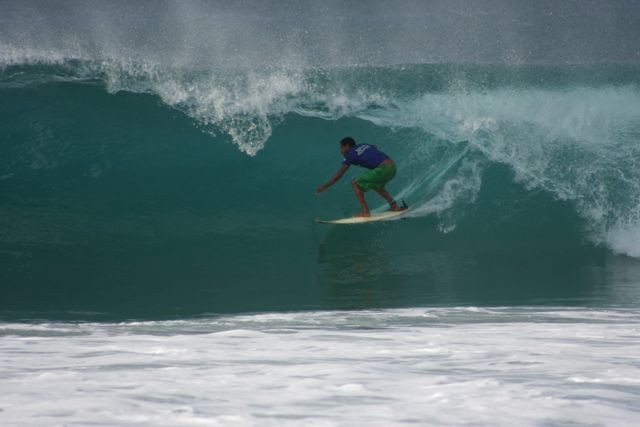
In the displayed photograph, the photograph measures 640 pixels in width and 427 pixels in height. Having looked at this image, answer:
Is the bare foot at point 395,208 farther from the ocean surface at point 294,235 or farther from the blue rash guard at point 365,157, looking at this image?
the blue rash guard at point 365,157

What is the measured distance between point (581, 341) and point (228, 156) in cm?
793

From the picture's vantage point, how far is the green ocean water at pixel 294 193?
7391 mm

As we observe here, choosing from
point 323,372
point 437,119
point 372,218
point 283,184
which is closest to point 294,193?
point 283,184

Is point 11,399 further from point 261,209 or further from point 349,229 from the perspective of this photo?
point 261,209

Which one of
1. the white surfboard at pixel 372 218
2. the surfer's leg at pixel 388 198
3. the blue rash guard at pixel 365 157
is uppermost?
the blue rash guard at pixel 365 157

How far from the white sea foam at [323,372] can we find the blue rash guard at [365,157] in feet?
14.1

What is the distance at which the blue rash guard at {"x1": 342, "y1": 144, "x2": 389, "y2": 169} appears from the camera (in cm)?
998

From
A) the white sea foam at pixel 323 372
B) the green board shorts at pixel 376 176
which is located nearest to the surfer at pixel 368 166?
the green board shorts at pixel 376 176

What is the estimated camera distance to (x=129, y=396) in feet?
12.2

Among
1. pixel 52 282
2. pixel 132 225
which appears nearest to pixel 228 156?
pixel 132 225

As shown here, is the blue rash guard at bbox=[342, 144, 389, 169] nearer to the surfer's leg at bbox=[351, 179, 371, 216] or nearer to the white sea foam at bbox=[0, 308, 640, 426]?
the surfer's leg at bbox=[351, 179, 371, 216]

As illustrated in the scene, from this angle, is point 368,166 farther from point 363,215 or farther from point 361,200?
point 363,215

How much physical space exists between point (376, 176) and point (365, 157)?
0.88 feet

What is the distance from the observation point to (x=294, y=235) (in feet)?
33.0
